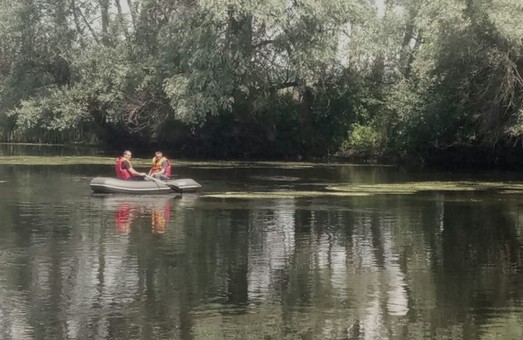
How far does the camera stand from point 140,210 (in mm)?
22906

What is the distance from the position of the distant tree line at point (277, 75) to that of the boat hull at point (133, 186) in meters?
12.3

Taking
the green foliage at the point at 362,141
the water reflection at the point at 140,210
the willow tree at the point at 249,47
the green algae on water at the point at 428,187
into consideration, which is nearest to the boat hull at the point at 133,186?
the water reflection at the point at 140,210

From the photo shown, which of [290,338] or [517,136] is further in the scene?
[517,136]

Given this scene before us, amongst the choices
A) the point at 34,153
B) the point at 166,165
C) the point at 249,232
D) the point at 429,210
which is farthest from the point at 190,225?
the point at 34,153

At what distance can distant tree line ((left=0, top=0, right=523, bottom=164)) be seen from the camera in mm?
34906

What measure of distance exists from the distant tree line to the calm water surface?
32.4 ft

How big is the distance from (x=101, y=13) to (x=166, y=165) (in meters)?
28.1

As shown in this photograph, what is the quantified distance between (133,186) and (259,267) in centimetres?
1243

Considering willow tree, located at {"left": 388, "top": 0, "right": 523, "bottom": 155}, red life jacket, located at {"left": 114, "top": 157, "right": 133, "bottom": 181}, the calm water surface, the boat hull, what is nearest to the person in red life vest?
red life jacket, located at {"left": 114, "top": 157, "right": 133, "bottom": 181}

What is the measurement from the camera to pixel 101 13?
5425 centimetres

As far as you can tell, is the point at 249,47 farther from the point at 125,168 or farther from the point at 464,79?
the point at 125,168

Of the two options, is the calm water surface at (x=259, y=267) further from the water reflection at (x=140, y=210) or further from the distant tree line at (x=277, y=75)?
the distant tree line at (x=277, y=75)

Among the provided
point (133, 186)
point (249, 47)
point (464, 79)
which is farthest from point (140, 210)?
point (249, 47)

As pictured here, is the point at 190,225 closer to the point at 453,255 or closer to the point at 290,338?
the point at 453,255
